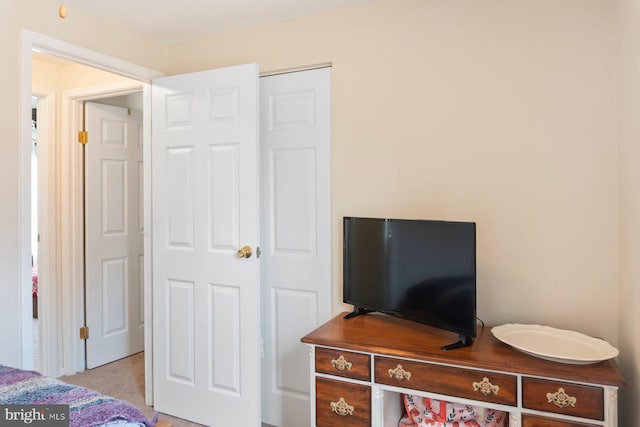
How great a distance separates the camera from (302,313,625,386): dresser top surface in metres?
1.42

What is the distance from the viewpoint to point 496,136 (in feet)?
6.28

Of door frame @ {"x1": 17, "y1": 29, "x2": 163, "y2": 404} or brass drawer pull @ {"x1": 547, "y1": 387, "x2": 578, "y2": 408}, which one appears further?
door frame @ {"x1": 17, "y1": 29, "x2": 163, "y2": 404}

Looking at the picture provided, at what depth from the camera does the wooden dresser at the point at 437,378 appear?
1.40 m

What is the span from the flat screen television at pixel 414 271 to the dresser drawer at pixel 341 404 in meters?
0.39

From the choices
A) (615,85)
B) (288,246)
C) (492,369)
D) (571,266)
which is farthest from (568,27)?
(288,246)

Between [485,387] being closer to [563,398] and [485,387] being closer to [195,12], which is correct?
[563,398]

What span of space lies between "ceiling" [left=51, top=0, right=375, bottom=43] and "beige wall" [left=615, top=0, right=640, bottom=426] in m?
1.20

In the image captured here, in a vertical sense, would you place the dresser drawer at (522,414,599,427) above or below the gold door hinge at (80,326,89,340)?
above

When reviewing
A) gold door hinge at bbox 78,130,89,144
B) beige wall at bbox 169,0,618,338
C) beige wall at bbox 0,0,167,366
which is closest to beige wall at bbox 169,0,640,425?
beige wall at bbox 169,0,618,338

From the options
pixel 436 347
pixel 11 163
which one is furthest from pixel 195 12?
pixel 436 347

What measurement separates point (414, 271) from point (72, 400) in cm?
132

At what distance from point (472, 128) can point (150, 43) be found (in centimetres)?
206

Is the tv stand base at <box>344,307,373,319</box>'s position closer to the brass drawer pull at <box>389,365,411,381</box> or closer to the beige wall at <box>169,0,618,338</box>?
the beige wall at <box>169,0,618,338</box>

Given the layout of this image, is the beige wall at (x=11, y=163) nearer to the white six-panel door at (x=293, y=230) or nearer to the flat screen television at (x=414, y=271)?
the white six-panel door at (x=293, y=230)
